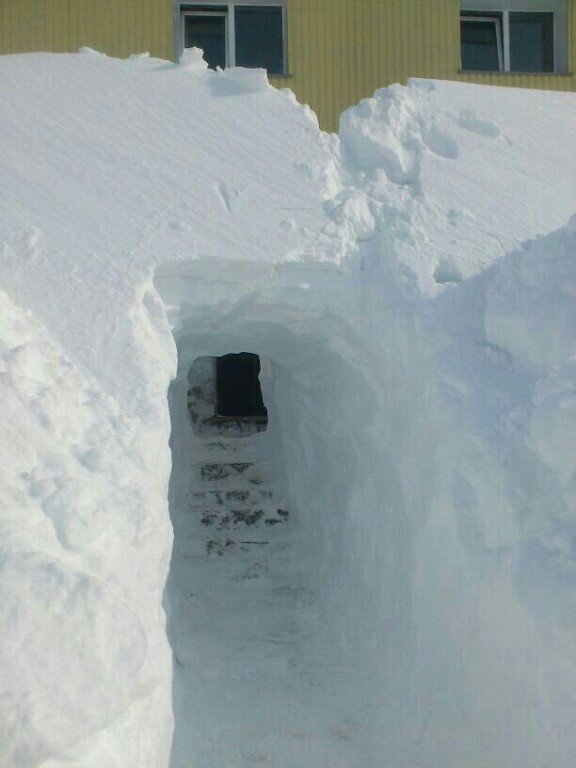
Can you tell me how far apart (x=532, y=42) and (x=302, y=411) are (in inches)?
169

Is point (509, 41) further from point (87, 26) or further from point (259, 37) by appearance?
point (87, 26)

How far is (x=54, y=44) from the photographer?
25.3 feet

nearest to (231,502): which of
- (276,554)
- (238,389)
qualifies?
(276,554)

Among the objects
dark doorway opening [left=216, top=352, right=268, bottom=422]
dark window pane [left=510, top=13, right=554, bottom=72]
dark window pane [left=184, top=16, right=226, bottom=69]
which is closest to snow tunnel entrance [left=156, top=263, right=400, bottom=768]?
dark doorway opening [left=216, top=352, right=268, bottom=422]

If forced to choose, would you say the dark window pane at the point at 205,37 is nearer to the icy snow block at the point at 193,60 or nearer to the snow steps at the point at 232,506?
the icy snow block at the point at 193,60

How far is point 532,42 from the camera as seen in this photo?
27.9ft

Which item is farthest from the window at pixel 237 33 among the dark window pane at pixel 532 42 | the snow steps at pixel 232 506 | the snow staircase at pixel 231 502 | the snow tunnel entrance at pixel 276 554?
the snow steps at pixel 232 506

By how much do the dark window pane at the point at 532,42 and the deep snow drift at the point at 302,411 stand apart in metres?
2.55

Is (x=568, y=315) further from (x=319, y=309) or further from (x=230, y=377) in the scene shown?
(x=230, y=377)

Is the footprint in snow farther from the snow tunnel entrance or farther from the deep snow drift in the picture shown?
the snow tunnel entrance

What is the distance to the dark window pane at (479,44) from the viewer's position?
27.7ft

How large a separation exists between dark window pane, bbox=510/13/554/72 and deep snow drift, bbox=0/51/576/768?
2548 mm

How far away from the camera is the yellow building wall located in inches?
304

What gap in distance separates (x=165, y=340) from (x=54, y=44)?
4.35 m
